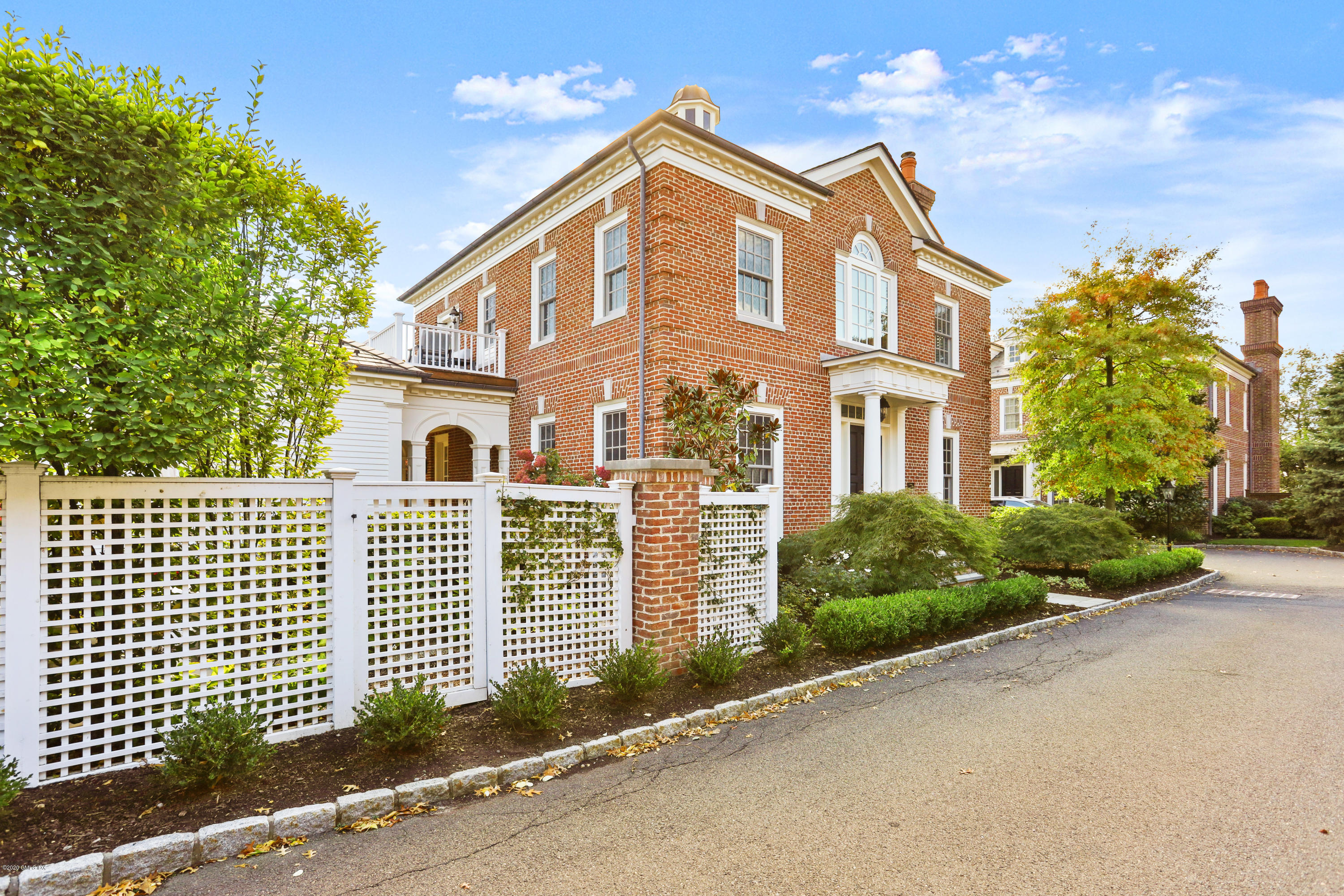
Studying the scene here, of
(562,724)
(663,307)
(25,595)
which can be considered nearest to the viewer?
(25,595)

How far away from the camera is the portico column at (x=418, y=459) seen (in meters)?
14.0

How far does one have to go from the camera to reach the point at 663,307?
1055 centimetres

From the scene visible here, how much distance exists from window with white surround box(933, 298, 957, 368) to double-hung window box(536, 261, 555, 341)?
9678 mm

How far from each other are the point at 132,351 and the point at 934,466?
1439 centimetres

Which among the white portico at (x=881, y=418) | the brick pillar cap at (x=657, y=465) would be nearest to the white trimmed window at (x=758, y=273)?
the white portico at (x=881, y=418)

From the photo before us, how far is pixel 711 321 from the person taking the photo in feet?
36.9

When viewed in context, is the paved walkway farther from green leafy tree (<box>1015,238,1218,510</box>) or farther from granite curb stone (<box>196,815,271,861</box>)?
green leafy tree (<box>1015,238,1218,510</box>)

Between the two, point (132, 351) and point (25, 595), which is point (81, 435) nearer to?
point (132, 351)

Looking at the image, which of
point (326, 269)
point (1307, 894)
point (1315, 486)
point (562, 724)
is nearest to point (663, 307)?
point (326, 269)

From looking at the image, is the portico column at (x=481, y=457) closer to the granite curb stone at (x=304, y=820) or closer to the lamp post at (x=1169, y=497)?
the granite curb stone at (x=304, y=820)

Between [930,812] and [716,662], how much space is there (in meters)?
2.20

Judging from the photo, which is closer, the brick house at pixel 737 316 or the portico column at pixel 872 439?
the brick house at pixel 737 316

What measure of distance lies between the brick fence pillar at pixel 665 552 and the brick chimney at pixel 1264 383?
40.4 m

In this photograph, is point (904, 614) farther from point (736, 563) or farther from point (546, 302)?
point (546, 302)
